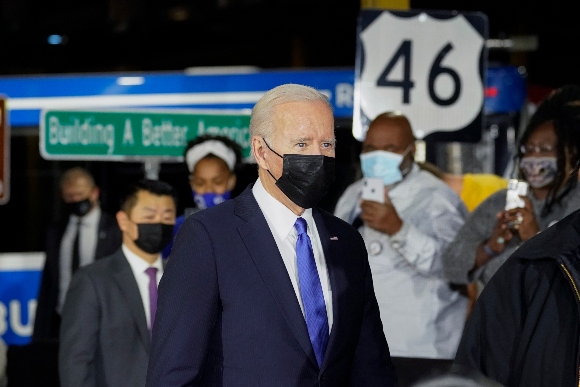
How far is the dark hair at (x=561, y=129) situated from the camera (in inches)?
225

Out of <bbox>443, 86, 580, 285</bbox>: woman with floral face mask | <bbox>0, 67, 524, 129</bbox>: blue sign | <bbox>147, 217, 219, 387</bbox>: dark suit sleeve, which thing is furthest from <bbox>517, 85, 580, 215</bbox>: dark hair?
<bbox>0, 67, 524, 129</bbox>: blue sign

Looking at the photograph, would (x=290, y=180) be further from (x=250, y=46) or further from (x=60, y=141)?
(x=250, y=46)

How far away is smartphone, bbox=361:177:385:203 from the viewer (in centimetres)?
600

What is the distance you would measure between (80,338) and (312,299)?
2466mm

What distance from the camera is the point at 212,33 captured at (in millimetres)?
20766

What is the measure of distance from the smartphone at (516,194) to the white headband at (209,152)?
77.3 inches

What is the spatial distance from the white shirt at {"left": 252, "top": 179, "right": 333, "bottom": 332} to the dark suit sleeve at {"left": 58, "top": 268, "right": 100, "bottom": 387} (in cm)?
229

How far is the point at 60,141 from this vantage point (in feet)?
25.0

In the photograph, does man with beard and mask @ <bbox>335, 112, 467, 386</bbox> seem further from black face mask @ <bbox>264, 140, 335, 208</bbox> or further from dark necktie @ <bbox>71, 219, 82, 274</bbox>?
dark necktie @ <bbox>71, 219, 82, 274</bbox>

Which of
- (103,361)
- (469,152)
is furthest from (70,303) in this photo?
(469,152)

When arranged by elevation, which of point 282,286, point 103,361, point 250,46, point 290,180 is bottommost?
point 103,361

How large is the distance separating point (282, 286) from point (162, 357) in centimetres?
42

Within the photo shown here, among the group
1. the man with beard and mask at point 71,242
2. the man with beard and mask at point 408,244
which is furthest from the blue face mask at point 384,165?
the man with beard and mask at point 71,242

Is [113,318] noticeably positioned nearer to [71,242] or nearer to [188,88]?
[71,242]
